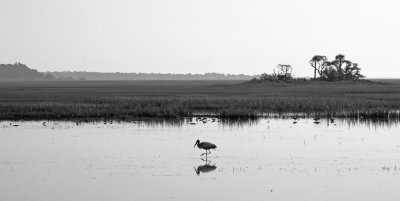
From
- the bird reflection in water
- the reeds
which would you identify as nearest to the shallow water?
the bird reflection in water

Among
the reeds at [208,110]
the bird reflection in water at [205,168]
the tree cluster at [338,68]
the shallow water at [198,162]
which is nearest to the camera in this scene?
the shallow water at [198,162]

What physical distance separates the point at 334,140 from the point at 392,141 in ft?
7.72

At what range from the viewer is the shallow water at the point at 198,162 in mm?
16422

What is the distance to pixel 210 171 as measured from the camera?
19312mm

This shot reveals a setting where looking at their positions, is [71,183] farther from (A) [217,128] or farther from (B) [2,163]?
(A) [217,128]

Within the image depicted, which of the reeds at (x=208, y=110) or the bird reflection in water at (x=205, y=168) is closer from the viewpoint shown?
the bird reflection in water at (x=205, y=168)

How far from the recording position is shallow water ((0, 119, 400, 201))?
16422 mm

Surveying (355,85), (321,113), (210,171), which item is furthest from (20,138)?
(355,85)

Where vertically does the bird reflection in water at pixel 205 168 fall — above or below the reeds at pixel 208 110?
below

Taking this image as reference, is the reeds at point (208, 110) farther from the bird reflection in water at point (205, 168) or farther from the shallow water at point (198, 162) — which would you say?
the bird reflection in water at point (205, 168)

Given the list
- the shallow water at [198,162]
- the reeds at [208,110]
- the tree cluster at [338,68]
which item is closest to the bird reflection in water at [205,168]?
the shallow water at [198,162]

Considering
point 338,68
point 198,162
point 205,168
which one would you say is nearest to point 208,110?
point 198,162

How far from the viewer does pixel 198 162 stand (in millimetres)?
21078

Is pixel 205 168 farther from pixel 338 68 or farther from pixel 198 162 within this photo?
pixel 338 68
